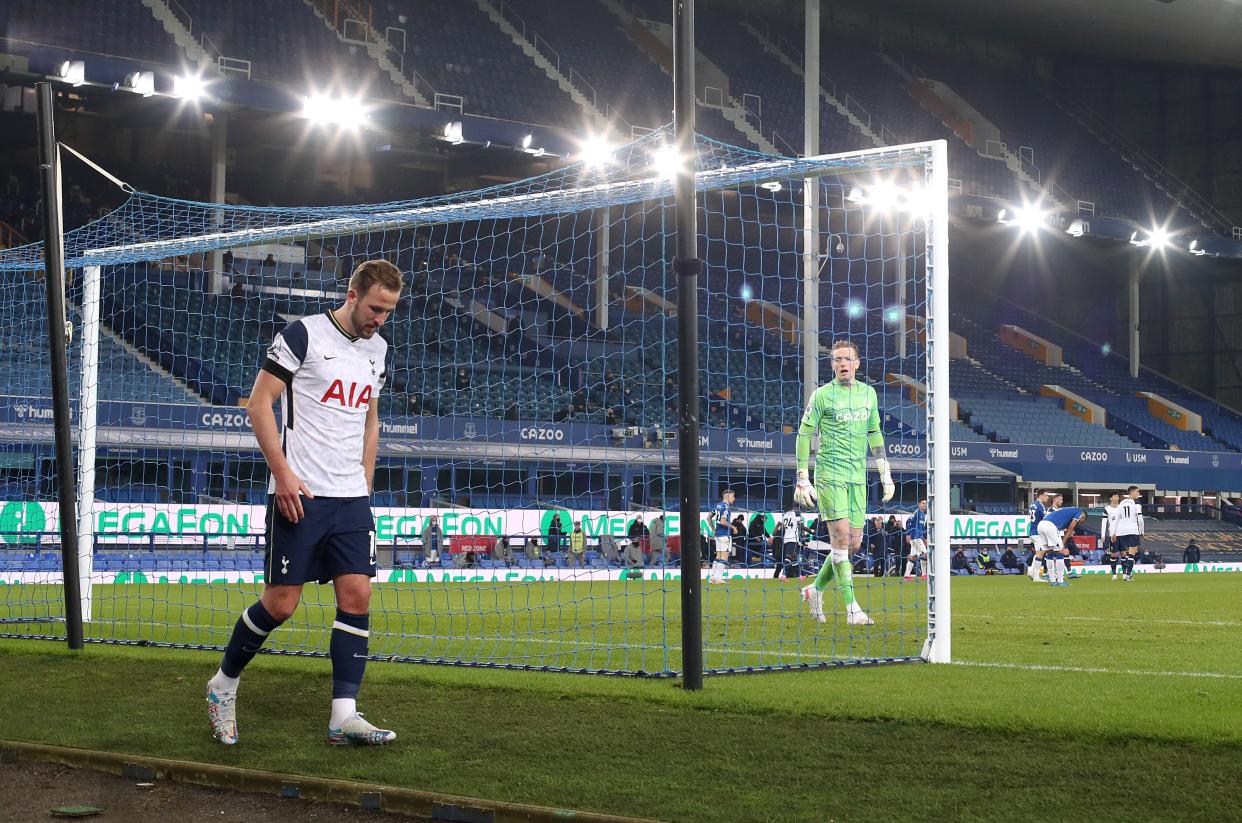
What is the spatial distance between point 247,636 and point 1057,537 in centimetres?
2030

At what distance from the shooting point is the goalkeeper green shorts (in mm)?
10320

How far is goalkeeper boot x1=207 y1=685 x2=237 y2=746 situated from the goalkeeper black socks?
108mm

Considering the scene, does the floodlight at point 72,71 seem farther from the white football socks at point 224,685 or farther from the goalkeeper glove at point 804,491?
the white football socks at point 224,685

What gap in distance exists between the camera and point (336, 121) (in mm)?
29703

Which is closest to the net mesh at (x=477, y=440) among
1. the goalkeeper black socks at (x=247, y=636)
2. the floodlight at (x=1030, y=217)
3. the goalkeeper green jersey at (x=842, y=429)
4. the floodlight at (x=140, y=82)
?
the goalkeeper green jersey at (x=842, y=429)

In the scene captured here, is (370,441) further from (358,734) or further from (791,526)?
(791,526)

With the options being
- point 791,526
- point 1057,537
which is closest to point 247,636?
point 791,526

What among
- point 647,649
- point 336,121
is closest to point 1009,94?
point 336,121

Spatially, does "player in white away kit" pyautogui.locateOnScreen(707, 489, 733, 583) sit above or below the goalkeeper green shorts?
below

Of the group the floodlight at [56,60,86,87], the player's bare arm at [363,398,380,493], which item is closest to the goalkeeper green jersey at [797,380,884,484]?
the player's bare arm at [363,398,380,493]

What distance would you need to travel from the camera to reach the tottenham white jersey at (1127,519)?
1046 inches

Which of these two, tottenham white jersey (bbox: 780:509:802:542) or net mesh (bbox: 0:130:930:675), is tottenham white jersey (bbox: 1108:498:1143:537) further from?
tottenham white jersey (bbox: 780:509:802:542)

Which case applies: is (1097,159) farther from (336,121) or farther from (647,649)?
(647,649)

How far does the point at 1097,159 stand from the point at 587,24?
65.3 ft
